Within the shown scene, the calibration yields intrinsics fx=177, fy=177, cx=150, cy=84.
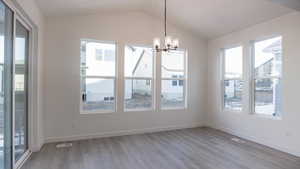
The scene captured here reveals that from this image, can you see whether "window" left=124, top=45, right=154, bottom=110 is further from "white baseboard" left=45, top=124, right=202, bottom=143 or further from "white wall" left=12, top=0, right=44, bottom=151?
"white wall" left=12, top=0, right=44, bottom=151

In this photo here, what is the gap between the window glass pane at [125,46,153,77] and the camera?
15.8ft

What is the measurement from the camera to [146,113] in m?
4.96

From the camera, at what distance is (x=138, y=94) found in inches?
196

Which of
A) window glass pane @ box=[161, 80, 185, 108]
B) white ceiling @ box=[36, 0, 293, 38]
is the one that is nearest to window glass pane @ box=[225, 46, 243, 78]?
white ceiling @ box=[36, 0, 293, 38]

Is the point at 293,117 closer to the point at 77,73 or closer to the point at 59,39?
the point at 77,73

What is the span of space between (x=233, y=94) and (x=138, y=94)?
266 centimetres

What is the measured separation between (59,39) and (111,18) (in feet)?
4.50

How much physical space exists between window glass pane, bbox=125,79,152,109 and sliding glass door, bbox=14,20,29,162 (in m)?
2.28

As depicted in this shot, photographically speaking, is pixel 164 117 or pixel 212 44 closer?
pixel 164 117

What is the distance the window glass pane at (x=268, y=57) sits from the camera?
3796mm

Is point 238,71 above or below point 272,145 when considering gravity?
above

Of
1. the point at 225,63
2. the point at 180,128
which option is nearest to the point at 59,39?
the point at 180,128

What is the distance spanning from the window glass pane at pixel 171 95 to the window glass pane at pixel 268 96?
80.0 inches

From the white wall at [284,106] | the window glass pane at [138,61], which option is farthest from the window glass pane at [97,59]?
the white wall at [284,106]
